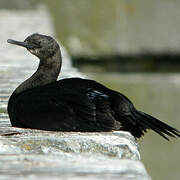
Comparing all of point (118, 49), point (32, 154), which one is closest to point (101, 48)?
point (118, 49)

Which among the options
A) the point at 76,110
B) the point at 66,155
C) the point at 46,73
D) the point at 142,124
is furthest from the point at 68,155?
the point at 46,73

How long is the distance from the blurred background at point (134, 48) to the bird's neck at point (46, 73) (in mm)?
5279

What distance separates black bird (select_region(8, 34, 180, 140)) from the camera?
416 cm

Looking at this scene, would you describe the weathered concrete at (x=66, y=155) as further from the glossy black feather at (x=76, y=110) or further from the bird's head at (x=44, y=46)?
the bird's head at (x=44, y=46)

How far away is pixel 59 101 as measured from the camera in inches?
168

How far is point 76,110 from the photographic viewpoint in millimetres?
4180

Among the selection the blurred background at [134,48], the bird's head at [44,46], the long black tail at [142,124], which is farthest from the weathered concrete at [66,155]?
the blurred background at [134,48]

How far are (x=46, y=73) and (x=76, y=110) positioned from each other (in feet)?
2.73

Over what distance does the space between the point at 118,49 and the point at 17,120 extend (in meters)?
6.12

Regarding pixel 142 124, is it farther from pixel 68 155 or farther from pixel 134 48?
pixel 134 48

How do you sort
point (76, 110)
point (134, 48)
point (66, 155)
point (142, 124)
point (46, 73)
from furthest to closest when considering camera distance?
1. point (134, 48)
2. point (46, 73)
3. point (142, 124)
4. point (76, 110)
5. point (66, 155)

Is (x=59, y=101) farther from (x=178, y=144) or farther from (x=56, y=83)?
(x=178, y=144)

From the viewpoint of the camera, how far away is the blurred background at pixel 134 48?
10320 millimetres

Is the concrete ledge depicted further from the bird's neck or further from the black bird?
the bird's neck
